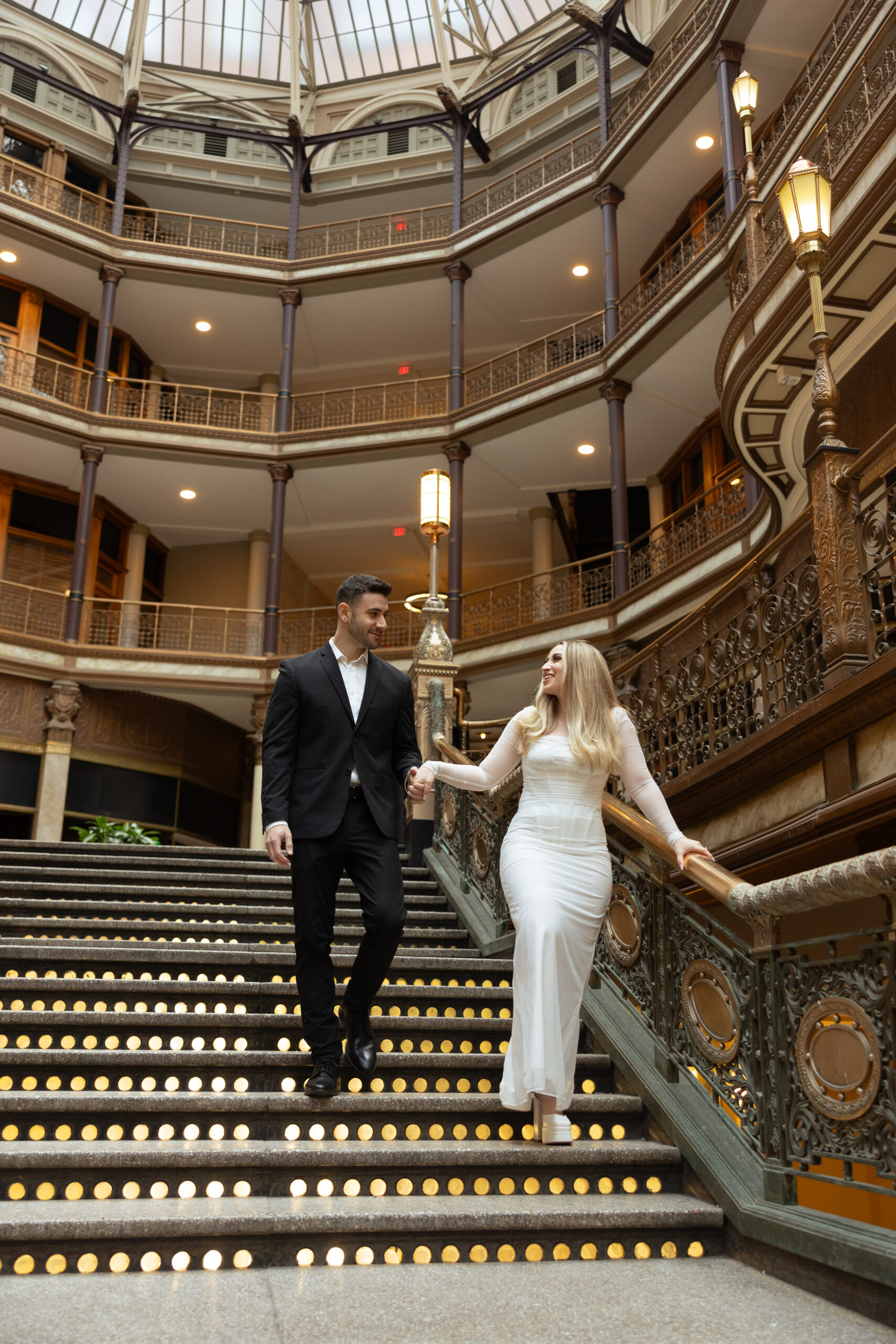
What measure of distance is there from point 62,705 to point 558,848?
610 inches

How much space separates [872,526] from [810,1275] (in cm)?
361

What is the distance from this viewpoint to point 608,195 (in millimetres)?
17625

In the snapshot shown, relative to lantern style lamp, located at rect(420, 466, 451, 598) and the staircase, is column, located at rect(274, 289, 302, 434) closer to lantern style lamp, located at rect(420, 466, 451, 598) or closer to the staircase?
lantern style lamp, located at rect(420, 466, 451, 598)

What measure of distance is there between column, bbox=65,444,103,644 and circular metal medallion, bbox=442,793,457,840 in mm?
11968

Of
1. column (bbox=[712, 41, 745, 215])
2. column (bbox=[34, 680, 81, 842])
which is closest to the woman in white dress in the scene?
column (bbox=[712, 41, 745, 215])

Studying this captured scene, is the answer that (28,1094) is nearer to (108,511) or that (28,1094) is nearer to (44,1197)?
(44,1197)

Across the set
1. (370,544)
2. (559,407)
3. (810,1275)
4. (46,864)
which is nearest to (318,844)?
(810,1275)

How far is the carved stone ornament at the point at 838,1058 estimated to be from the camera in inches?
96.0

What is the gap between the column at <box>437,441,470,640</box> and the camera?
17688 millimetres

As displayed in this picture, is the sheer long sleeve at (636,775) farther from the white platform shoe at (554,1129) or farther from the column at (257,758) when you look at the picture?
the column at (257,758)

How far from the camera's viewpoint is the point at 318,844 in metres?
3.74

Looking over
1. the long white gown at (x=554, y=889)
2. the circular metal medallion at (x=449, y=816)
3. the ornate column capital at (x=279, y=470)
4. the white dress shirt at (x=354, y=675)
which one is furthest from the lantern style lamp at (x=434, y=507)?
the ornate column capital at (x=279, y=470)

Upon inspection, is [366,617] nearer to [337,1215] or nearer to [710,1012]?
[710,1012]

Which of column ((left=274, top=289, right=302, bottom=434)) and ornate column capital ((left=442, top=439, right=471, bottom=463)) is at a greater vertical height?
column ((left=274, top=289, right=302, bottom=434))
